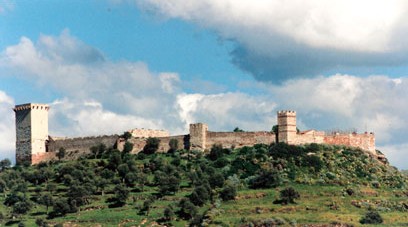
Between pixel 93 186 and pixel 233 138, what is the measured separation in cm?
1680

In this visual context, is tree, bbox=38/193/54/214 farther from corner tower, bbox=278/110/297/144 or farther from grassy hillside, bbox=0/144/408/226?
corner tower, bbox=278/110/297/144

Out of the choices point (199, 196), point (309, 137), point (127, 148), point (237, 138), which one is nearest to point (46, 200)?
point (127, 148)

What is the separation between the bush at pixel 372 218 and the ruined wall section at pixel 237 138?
19.5m

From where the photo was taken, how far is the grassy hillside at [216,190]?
265ft

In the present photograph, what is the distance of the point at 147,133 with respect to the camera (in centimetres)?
10619

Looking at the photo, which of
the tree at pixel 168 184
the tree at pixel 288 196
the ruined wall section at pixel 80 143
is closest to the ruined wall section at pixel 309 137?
the tree at pixel 288 196

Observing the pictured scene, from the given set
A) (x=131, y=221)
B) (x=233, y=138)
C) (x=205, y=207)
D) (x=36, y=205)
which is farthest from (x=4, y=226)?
(x=233, y=138)

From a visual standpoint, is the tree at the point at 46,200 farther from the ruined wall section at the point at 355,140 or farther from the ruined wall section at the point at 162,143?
the ruined wall section at the point at 355,140

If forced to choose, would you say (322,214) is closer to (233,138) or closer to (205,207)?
(205,207)

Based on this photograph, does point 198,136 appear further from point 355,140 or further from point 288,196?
point 288,196

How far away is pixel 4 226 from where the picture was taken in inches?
3356

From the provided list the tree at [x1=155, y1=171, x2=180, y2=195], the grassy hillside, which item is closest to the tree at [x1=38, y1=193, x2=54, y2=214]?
the grassy hillside

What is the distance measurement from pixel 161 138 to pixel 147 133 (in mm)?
4576

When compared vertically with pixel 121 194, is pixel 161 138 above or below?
above
